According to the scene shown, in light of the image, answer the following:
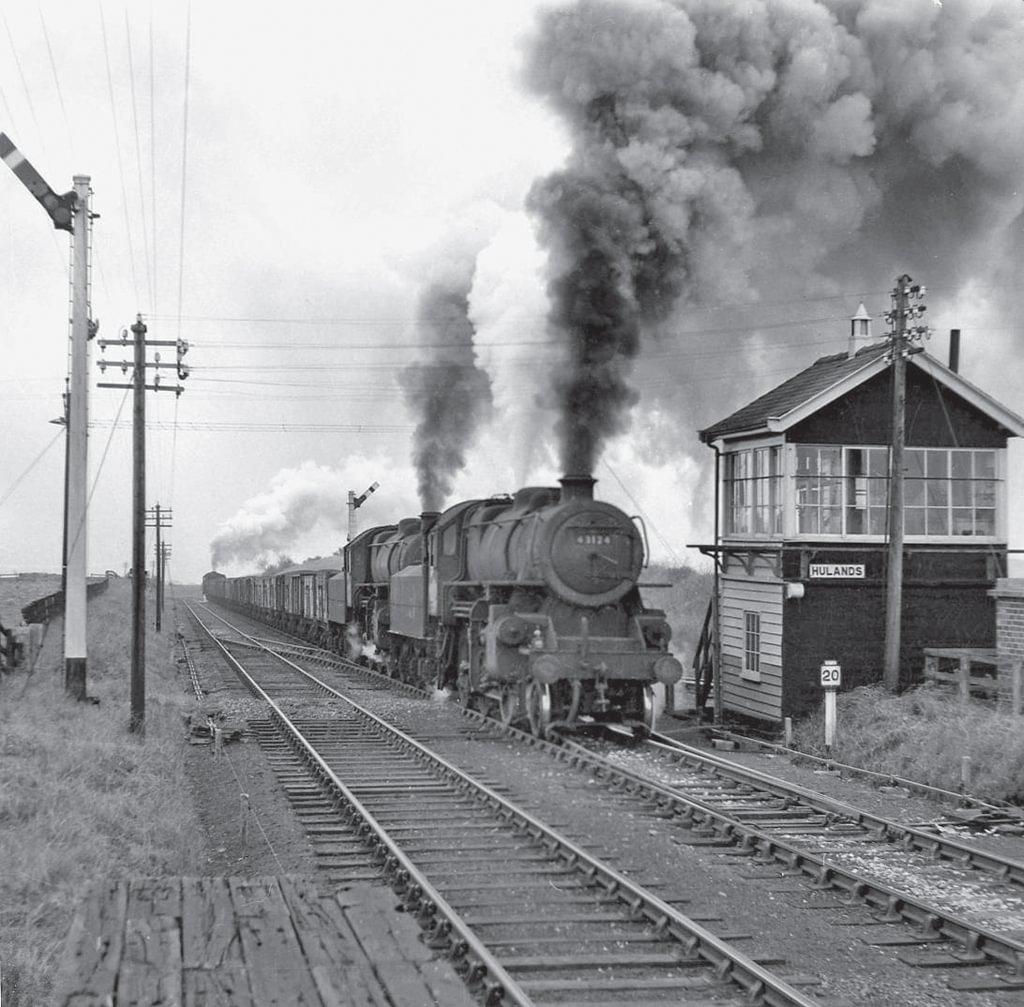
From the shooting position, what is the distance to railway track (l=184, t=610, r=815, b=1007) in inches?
234

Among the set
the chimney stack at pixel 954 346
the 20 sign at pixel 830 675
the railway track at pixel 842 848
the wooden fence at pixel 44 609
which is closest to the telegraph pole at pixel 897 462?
the 20 sign at pixel 830 675

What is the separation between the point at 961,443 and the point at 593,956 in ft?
42.2

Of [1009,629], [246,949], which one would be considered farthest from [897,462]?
[246,949]

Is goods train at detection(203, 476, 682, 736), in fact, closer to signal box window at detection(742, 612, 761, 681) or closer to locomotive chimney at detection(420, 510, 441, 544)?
locomotive chimney at detection(420, 510, 441, 544)

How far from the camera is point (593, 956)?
636cm

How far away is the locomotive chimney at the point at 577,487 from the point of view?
571 inches

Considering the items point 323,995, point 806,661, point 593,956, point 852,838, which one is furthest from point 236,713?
point 323,995

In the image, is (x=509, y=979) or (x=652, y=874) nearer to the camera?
(x=509, y=979)

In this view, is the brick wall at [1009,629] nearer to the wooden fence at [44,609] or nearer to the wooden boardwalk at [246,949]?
the wooden boardwalk at [246,949]

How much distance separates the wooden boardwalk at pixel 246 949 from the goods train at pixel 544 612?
7754 mm

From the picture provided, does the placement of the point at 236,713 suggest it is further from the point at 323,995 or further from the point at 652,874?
the point at 323,995

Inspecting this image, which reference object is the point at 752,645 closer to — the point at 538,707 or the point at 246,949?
the point at 538,707

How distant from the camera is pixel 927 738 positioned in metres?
13.1

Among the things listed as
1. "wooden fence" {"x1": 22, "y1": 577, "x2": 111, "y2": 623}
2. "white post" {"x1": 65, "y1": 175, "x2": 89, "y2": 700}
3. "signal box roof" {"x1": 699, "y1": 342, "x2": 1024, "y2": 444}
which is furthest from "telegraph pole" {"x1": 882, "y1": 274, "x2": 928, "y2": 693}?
"wooden fence" {"x1": 22, "y1": 577, "x2": 111, "y2": 623}
